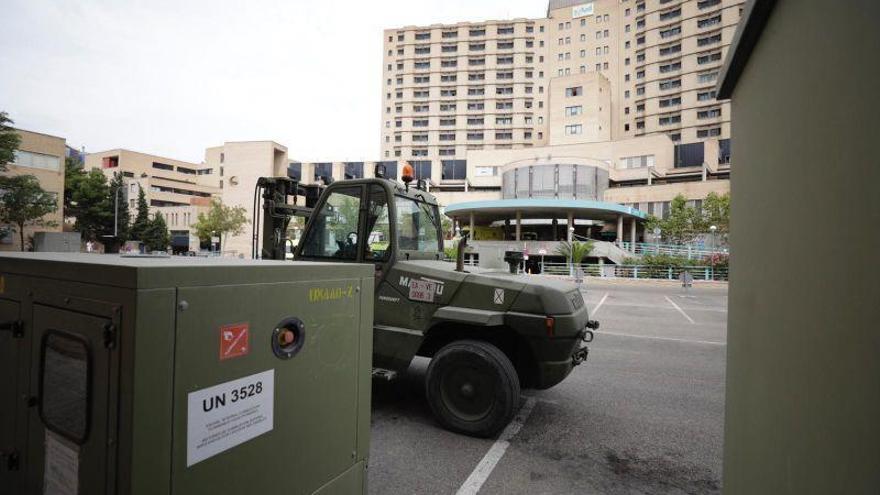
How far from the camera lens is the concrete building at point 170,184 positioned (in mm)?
68750

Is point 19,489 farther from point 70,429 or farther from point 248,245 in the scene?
point 248,245

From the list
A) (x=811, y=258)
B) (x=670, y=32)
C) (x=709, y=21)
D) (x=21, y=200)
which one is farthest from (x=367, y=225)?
(x=670, y=32)

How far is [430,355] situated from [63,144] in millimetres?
52448

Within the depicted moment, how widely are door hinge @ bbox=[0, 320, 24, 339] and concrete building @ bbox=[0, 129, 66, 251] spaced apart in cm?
4866

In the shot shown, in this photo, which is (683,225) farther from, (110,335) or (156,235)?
(156,235)

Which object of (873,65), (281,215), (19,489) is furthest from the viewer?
(281,215)

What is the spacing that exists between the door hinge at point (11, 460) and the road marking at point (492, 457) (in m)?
2.59

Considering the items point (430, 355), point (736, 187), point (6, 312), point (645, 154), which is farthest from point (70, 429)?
point (645, 154)

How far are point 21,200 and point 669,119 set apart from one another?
79804 mm

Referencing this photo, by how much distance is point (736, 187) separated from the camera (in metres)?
2.28

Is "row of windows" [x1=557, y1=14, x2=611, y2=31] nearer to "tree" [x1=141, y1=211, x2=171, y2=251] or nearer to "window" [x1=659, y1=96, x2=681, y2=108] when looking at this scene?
"window" [x1=659, y1=96, x2=681, y2=108]

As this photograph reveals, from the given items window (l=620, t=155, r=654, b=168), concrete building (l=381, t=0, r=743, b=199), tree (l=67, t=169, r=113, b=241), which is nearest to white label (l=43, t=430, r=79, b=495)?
tree (l=67, t=169, r=113, b=241)

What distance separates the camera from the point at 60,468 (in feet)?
4.94

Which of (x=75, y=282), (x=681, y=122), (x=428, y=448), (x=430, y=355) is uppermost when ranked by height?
(x=681, y=122)
